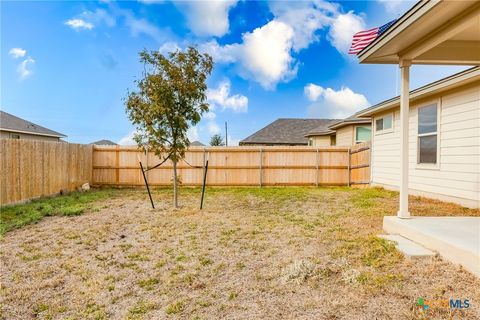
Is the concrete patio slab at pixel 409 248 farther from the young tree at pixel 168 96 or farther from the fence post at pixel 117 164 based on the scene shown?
the fence post at pixel 117 164

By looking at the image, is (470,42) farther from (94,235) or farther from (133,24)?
(133,24)

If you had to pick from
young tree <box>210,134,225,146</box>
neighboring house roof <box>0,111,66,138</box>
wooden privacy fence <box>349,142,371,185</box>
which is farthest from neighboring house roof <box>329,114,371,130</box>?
neighboring house roof <box>0,111,66,138</box>

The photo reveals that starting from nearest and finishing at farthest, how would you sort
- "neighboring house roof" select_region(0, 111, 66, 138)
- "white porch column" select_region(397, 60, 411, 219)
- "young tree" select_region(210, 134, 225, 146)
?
1. "white porch column" select_region(397, 60, 411, 219)
2. "neighboring house roof" select_region(0, 111, 66, 138)
3. "young tree" select_region(210, 134, 225, 146)

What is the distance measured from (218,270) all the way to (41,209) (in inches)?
231

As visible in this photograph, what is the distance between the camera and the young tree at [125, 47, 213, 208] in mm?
6261

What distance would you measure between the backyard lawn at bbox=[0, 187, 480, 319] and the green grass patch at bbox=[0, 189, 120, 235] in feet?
0.26

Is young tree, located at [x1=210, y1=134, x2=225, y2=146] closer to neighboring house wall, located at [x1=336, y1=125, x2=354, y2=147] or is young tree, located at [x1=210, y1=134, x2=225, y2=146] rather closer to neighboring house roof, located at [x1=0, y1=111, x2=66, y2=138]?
neighboring house roof, located at [x1=0, y1=111, x2=66, y2=138]

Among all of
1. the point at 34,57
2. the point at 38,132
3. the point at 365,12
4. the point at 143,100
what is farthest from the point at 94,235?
the point at 38,132

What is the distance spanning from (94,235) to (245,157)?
7.48m

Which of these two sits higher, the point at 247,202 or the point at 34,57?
the point at 34,57

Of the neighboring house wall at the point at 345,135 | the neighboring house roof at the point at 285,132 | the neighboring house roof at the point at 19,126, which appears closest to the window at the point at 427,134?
the neighboring house wall at the point at 345,135

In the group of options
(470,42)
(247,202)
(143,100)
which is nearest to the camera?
(470,42)

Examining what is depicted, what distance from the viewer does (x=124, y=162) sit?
11555 millimetres

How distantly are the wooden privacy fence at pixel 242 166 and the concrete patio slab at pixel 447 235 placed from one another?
281 inches
